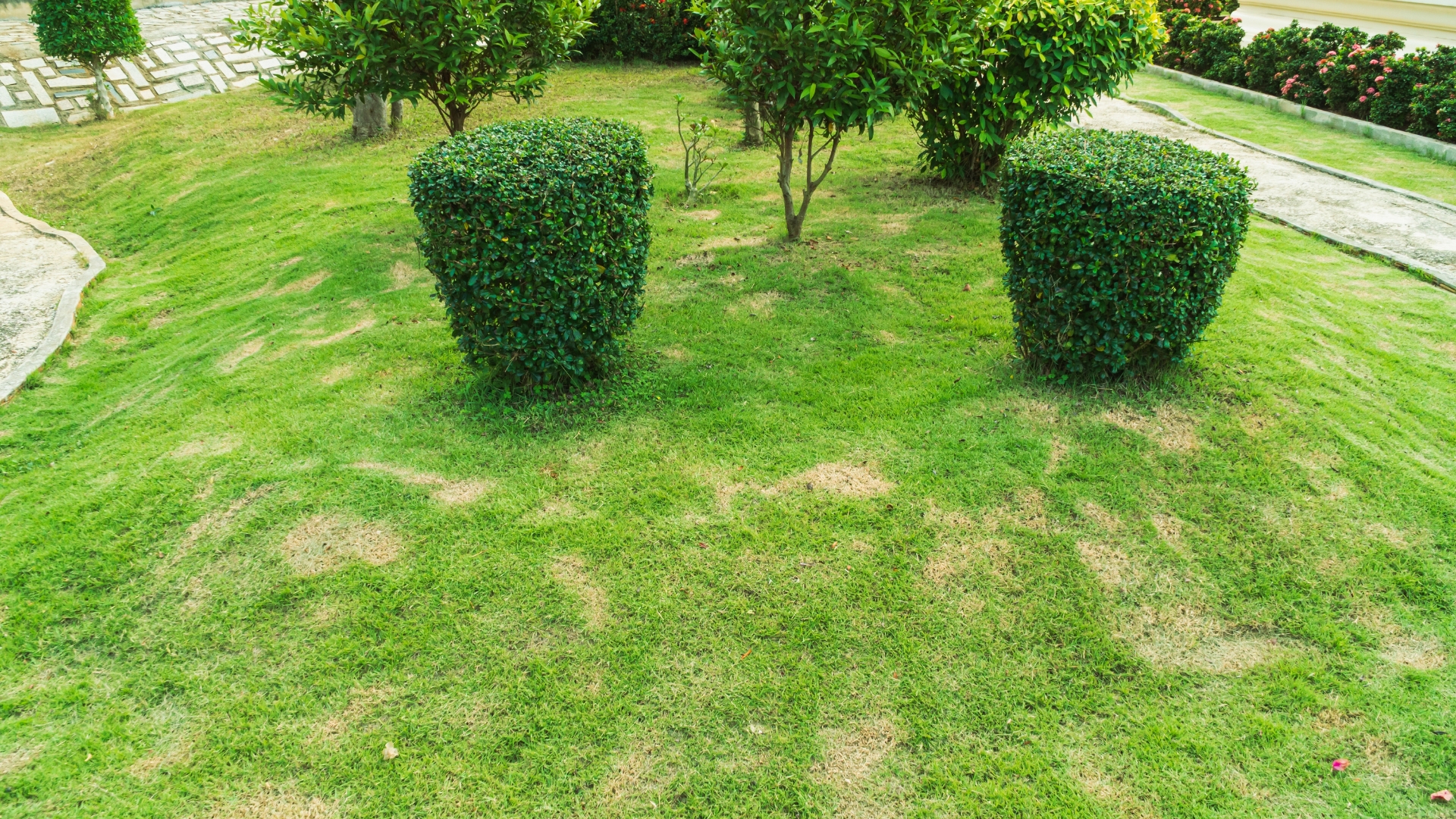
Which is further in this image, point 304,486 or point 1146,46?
point 1146,46

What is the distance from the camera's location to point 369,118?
37.2ft

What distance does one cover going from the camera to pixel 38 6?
12.0 metres

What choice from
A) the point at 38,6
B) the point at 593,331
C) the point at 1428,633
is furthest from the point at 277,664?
the point at 38,6

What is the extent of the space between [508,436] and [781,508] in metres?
1.76

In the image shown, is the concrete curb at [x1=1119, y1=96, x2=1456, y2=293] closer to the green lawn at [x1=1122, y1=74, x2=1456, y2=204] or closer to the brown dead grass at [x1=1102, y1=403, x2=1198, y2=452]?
the green lawn at [x1=1122, y1=74, x2=1456, y2=204]

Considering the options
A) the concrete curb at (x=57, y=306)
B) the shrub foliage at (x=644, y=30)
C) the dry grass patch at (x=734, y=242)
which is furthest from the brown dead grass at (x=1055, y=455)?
the shrub foliage at (x=644, y=30)

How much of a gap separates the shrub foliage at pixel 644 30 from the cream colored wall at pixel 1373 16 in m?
14.3

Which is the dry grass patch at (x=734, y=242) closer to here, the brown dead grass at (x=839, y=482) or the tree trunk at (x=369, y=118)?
the brown dead grass at (x=839, y=482)

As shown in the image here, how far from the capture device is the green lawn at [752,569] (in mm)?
3207

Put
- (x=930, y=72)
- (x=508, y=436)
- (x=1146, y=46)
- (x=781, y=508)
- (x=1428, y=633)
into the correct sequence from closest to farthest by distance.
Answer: (x=1428, y=633) < (x=781, y=508) < (x=508, y=436) < (x=930, y=72) < (x=1146, y=46)

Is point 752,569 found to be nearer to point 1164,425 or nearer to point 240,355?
point 1164,425

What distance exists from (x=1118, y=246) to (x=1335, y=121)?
31.5 feet

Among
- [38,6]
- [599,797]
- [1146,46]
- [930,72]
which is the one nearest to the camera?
[599,797]

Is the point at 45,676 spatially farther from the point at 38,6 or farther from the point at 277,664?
the point at 38,6
